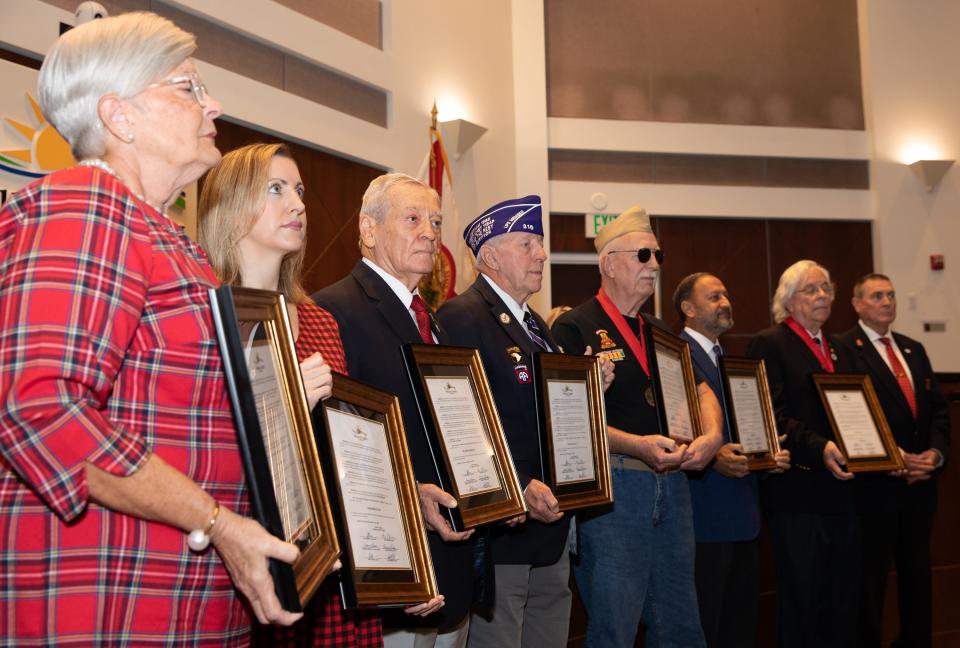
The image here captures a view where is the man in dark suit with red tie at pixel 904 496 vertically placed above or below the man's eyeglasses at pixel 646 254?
below

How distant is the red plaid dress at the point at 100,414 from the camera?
1055mm

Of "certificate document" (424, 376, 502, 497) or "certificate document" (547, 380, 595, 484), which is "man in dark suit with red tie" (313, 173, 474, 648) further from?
"certificate document" (547, 380, 595, 484)

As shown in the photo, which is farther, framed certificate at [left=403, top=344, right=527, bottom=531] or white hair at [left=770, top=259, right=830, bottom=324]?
white hair at [left=770, top=259, right=830, bottom=324]

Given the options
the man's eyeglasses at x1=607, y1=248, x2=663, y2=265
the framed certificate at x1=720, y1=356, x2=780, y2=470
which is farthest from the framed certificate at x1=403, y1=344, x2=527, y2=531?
the framed certificate at x1=720, y1=356, x2=780, y2=470

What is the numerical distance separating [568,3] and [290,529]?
24.1ft

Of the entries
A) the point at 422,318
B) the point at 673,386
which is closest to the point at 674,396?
the point at 673,386

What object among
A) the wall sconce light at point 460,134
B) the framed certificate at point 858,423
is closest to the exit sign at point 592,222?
the wall sconce light at point 460,134

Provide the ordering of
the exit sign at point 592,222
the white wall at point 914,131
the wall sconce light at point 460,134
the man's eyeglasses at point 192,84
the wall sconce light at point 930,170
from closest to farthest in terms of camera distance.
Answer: the man's eyeglasses at point 192,84, the wall sconce light at point 460,134, the exit sign at point 592,222, the wall sconce light at point 930,170, the white wall at point 914,131

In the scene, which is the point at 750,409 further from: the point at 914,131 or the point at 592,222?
the point at 914,131

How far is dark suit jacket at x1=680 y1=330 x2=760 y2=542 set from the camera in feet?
11.4

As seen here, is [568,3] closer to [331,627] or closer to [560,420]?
[560,420]

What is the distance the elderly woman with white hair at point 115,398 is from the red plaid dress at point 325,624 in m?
0.44

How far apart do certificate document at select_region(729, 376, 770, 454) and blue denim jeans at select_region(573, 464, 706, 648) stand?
67 centimetres

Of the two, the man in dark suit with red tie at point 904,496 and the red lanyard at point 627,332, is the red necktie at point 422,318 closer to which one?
the red lanyard at point 627,332
